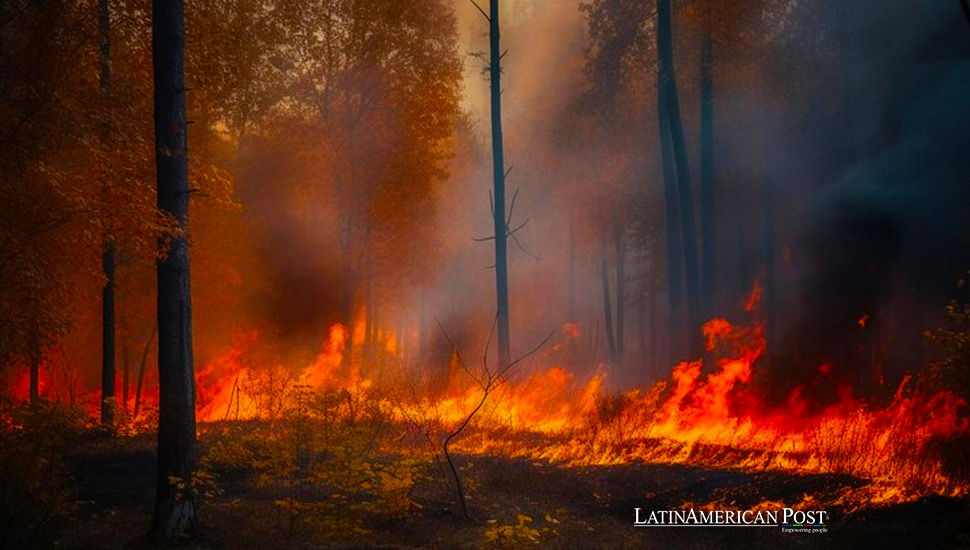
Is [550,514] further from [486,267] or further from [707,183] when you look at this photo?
[486,267]

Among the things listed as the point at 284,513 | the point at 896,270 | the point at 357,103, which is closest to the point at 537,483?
the point at 284,513

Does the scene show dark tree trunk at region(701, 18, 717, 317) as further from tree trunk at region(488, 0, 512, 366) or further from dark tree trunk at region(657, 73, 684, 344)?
tree trunk at region(488, 0, 512, 366)

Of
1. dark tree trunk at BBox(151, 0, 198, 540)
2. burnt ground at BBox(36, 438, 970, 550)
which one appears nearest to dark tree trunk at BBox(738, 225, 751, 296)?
burnt ground at BBox(36, 438, 970, 550)

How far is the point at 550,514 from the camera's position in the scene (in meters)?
7.89

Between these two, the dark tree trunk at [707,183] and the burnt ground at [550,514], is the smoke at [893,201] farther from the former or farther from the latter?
the burnt ground at [550,514]

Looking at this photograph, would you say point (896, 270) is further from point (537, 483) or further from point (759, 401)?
point (537, 483)

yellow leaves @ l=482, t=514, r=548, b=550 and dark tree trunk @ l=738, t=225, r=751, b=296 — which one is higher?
dark tree trunk @ l=738, t=225, r=751, b=296

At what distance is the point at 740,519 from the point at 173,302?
702 cm

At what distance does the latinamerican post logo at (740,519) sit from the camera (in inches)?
286

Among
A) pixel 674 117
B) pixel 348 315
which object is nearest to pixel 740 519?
pixel 674 117

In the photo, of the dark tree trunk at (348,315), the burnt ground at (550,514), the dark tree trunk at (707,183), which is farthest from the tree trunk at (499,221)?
the burnt ground at (550,514)

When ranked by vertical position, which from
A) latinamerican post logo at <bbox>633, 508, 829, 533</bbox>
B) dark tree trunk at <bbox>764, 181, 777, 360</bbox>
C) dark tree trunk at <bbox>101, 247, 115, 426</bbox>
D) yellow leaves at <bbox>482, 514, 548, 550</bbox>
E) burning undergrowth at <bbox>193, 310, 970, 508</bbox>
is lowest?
latinamerican post logo at <bbox>633, 508, 829, 533</bbox>

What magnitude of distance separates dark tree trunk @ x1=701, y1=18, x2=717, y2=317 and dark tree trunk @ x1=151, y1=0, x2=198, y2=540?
1278cm

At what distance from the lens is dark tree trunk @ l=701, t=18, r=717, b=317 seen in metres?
16.4
